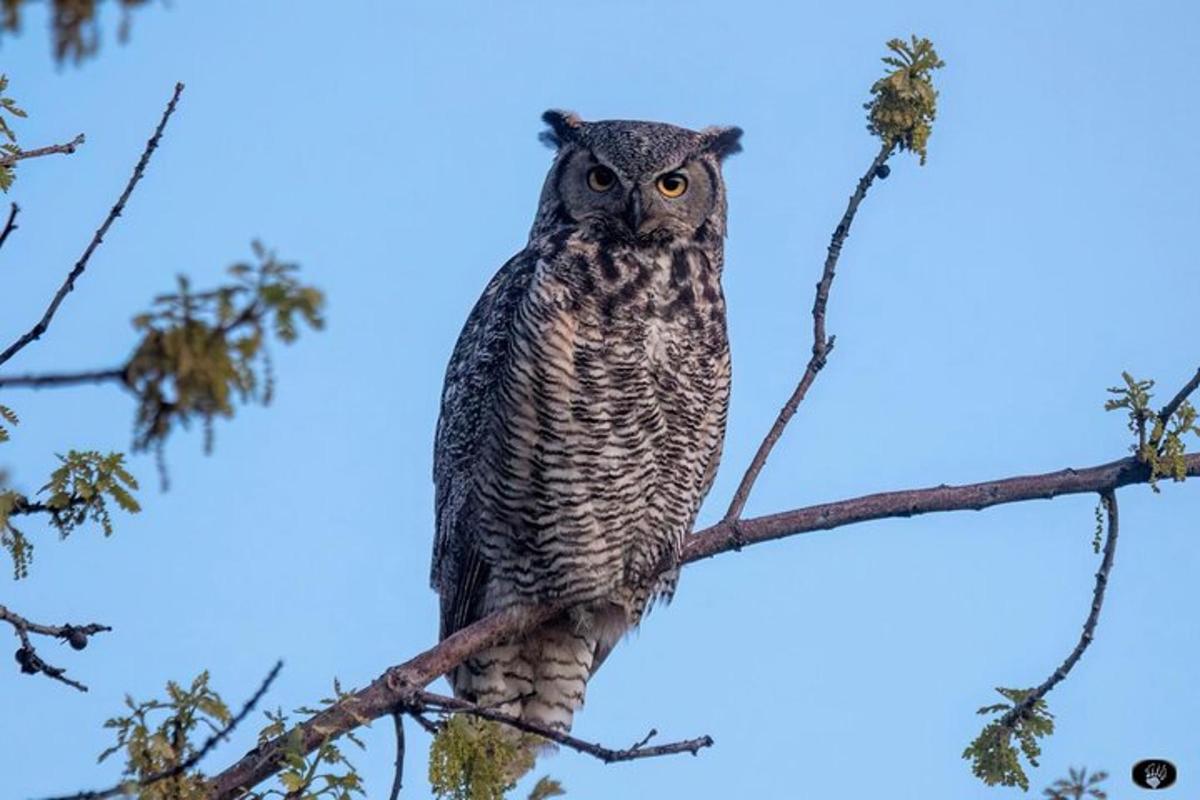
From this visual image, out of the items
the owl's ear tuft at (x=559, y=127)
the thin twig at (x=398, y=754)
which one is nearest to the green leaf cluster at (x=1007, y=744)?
the thin twig at (x=398, y=754)

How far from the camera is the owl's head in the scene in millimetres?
5344

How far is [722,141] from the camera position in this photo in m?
5.82

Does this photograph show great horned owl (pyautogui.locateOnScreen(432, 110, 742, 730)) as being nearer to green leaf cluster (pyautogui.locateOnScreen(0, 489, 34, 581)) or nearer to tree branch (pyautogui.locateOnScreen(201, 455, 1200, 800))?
tree branch (pyautogui.locateOnScreen(201, 455, 1200, 800))

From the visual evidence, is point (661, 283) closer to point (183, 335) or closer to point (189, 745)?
point (189, 745)

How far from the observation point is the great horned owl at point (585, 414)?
5.03 metres

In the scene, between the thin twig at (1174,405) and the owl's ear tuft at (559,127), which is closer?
the thin twig at (1174,405)

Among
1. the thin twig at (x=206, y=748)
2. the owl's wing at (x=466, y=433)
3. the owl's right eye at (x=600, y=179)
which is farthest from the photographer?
the owl's right eye at (x=600, y=179)

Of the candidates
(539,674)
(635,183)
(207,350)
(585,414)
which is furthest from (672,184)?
(207,350)

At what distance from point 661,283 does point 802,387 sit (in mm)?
715

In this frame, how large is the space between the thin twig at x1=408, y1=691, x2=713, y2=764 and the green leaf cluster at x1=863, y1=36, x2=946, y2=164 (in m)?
1.84

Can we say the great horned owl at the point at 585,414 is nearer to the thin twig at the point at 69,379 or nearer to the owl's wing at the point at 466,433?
the owl's wing at the point at 466,433

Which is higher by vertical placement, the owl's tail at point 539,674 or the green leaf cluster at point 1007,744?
the owl's tail at point 539,674

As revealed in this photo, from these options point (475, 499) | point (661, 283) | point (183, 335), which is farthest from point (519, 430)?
point (183, 335)

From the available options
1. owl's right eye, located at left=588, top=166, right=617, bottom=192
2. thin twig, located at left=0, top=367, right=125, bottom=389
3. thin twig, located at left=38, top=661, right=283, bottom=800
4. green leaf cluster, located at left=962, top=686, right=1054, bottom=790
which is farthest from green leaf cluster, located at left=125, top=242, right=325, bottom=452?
owl's right eye, located at left=588, top=166, right=617, bottom=192
